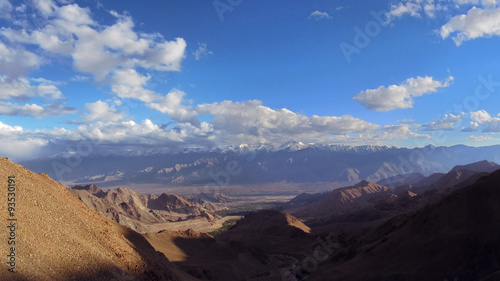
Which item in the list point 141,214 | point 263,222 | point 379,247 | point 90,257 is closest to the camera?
point 90,257

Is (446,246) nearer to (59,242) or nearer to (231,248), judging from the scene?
(59,242)

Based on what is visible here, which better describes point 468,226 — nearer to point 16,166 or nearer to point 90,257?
point 90,257

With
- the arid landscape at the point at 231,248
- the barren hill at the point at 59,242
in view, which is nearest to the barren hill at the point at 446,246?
the arid landscape at the point at 231,248

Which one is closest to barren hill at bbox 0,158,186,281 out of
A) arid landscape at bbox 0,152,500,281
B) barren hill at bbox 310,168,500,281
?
arid landscape at bbox 0,152,500,281

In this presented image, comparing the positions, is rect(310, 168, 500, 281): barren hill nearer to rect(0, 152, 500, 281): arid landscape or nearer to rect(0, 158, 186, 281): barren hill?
rect(0, 152, 500, 281): arid landscape

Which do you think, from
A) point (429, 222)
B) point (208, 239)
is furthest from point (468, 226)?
point (208, 239)

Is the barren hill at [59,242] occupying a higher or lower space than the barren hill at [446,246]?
higher

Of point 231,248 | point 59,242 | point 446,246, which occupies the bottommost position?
point 231,248

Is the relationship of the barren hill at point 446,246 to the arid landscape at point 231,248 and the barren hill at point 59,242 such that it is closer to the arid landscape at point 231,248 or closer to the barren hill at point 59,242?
the arid landscape at point 231,248

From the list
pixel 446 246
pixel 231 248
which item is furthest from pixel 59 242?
pixel 231 248
